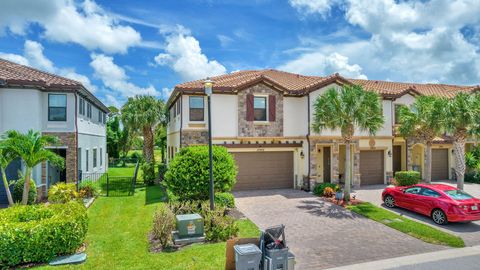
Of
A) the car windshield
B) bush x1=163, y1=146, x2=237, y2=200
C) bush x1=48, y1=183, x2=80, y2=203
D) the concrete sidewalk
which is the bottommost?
the concrete sidewalk

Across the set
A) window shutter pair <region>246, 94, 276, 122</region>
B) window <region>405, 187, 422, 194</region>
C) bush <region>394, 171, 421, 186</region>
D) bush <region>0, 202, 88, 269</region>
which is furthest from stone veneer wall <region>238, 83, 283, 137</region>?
bush <region>0, 202, 88, 269</region>

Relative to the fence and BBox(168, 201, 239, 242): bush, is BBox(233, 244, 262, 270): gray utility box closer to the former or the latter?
BBox(168, 201, 239, 242): bush

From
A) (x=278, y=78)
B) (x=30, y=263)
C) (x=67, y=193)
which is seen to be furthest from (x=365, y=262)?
(x=278, y=78)

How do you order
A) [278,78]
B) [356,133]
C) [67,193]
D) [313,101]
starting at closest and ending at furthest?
[67,193], [313,101], [356,133], [278,78]

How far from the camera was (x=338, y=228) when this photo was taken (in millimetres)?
12367

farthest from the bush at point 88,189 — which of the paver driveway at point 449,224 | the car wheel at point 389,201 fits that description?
the car wheel at point 389,201

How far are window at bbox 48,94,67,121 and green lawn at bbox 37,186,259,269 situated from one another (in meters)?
5.75

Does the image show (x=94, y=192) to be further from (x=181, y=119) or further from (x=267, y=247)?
(x=267, y=247)

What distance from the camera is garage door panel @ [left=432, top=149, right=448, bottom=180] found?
976 inches

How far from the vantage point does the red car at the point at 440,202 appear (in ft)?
40.5

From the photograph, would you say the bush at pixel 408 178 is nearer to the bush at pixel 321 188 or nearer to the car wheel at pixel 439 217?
the bush at pixel 321 188

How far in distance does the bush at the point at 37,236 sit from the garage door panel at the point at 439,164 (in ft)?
85.2

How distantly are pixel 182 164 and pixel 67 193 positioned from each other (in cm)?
626

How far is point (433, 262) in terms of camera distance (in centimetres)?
909
